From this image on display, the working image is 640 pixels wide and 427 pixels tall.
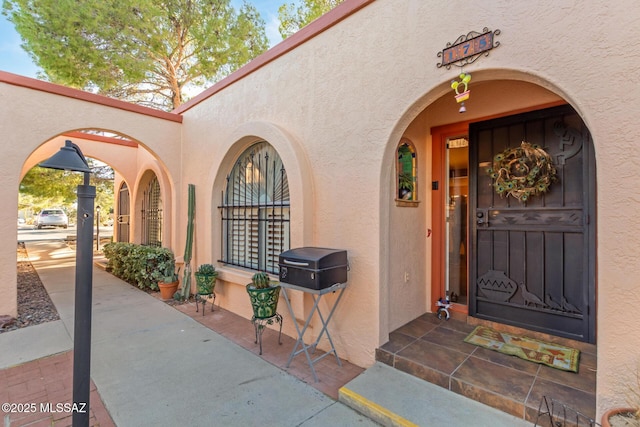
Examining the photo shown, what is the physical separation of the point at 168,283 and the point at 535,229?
6.83 metres

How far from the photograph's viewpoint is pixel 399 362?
315 centimetres

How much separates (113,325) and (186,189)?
323 centimetres

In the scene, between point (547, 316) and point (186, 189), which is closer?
point (547, 316)

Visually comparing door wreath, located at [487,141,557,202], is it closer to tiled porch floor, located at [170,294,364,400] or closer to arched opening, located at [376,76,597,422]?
arched opening, located at [376,76,597,422]

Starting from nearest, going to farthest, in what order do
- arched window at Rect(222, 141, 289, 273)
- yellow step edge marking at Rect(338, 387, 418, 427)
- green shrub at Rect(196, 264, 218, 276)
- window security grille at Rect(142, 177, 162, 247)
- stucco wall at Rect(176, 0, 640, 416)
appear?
stucco wall at Rect(176, 0, 640, 416) → yellow step edge marking at Rect(338, 387, 418, 427) → arched window at Rect(222, 141, 289, 273) → green shrub at Rect(196, 264, 218, 276) → window security grille at Rect(142, 177, 162, 247)

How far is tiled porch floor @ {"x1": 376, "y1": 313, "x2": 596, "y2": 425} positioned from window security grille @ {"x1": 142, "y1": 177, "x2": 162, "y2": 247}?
25.4ft

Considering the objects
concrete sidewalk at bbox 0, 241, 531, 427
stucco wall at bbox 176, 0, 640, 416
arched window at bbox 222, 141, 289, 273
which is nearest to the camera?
stucco wall at bbox 176, 0, 640, 416

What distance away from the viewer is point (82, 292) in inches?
88.0

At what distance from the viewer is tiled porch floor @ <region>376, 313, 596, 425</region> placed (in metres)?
2.42

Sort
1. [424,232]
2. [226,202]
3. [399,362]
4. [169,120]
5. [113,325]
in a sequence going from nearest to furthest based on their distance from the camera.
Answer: [399,362], [424,232], [113,325], [226,202], [169,120]

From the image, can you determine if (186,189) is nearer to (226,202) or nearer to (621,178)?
(226,202)

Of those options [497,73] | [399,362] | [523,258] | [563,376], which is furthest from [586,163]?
[399,362]

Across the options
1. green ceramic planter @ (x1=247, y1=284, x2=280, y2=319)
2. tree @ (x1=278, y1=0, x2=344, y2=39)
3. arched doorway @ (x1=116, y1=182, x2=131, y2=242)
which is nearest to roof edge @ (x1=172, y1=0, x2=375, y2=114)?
green ceramic planter @ (x1=247, y1=284, x2=280, y2=319)

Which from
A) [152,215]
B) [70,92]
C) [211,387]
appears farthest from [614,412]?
[152,215]
